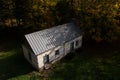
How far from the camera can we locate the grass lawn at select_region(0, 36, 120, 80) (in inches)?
1032

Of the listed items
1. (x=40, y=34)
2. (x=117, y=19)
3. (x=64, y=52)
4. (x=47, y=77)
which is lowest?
(x=47, y=77)

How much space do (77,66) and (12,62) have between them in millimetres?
12069

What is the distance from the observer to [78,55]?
3080cm

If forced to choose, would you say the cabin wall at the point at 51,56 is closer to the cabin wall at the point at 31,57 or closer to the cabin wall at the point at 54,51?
the cabin wall at the point at 54,51

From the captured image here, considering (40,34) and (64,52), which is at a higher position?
(40,34)

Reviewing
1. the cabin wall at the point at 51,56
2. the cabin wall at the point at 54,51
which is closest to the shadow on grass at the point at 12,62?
the cabin wall at the point at 51,56

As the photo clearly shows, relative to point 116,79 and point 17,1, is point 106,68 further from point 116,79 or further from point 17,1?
point 17,1

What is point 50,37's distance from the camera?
2830 centimetres

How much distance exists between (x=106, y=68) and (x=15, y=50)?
1873 cm

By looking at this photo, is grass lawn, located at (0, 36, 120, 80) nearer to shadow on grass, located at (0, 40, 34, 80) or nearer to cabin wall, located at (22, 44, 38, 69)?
shadow on grass, located at (0, 40, 34, 80)

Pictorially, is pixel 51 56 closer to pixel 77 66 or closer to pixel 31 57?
pixel 31 57

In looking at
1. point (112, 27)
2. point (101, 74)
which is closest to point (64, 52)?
point (101, 74)

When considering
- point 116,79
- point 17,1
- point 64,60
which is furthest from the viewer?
point 17,1

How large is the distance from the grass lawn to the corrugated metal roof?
3.61 m
